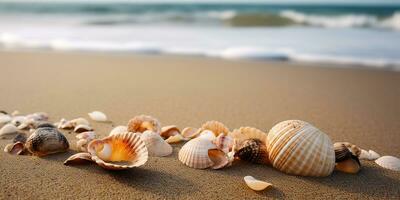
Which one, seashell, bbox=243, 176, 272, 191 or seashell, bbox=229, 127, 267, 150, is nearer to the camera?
seashell, bbox=243, 176, 272, 191

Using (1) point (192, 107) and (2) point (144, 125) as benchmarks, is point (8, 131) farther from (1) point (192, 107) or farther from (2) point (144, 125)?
(1) point (192, 107)

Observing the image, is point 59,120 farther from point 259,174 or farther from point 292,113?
point 292,113

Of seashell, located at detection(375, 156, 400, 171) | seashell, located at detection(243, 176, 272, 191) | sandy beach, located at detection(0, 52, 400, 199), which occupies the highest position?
seashell, located at detection(243, 176, 272, 191)

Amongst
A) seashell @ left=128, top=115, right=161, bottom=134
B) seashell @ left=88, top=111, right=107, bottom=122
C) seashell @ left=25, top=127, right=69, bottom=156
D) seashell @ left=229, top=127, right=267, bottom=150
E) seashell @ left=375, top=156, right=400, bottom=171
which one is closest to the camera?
seashell @ left=25, top=127, right=69, bottom=156

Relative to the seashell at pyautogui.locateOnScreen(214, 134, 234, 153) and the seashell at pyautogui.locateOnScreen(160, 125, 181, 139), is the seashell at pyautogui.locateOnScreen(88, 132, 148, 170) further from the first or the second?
the seashell at pyautogui.locateOnScreen(160, 125, 181, 139)

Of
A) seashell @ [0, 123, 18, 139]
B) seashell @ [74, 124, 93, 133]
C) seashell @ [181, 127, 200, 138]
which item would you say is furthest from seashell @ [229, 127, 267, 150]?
seashell @ [0, 123, 18, 139]

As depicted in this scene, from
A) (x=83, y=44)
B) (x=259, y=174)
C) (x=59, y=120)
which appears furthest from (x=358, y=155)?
(x=83, y=44)

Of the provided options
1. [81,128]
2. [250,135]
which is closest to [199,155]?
[250,135]
